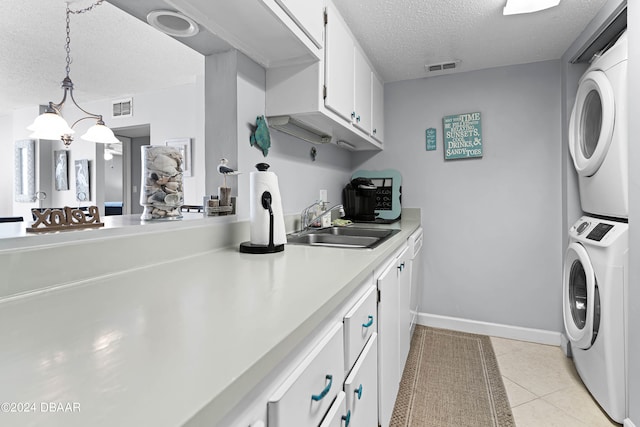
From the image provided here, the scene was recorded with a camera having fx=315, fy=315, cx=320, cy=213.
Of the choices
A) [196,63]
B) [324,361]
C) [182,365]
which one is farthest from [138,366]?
[196,63]

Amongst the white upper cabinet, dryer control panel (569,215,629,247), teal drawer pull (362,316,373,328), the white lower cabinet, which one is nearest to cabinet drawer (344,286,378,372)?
teal drawer pull (362,316,373,328)

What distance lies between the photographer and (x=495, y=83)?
8.59 feet

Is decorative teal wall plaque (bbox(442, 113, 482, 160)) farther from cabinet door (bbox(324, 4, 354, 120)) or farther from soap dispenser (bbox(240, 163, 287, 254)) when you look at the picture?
soap dispenser (bbox(240, 163, 287, 254))

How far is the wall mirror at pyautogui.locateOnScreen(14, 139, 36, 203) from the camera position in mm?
2645

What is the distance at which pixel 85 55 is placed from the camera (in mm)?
2166

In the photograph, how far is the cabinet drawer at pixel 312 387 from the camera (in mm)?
521

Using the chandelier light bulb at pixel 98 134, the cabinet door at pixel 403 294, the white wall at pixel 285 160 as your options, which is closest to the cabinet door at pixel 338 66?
the white wall at pixel 285 160

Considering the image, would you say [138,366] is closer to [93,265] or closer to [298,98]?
[93,265]

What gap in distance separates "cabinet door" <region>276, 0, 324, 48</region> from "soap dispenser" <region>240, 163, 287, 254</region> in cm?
60

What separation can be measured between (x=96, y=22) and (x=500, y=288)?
3.40 meters

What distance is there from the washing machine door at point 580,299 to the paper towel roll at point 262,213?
168 cm

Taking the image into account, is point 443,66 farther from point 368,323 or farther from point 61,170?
point 61,170

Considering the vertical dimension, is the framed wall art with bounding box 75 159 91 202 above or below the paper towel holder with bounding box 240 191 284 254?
above

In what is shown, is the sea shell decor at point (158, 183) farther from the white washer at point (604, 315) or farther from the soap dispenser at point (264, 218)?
the white washer at point (604, 315)
